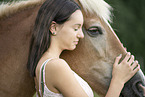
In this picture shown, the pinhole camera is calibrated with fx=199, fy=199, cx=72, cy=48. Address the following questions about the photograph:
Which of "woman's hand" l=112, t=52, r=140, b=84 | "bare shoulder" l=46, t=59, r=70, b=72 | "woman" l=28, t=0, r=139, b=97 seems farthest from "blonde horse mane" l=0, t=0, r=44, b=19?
"woman's hand" l=112, t=52, r=140, b=84

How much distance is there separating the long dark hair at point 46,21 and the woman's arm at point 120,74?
0.59m

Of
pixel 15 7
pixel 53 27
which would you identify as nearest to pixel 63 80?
pixel 53 27

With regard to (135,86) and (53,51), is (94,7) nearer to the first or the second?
(53,51)

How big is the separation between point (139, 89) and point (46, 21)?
39.1 inches

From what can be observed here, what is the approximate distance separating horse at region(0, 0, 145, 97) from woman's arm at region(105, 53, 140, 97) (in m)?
0.12

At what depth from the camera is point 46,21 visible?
1.52 metres

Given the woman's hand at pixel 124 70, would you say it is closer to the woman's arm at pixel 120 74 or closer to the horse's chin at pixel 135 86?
the woman's arm at pixel 120 74

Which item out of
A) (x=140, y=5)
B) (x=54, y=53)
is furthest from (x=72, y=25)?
(x=140, y=5)

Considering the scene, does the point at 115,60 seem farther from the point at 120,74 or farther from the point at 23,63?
the point at 23,63

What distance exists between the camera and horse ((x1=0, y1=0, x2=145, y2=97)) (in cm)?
178

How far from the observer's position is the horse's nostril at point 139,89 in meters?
1.72

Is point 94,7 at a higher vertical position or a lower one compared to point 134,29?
higher

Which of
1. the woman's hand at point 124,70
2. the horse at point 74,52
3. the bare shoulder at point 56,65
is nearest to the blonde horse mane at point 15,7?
the horse at point 74,52

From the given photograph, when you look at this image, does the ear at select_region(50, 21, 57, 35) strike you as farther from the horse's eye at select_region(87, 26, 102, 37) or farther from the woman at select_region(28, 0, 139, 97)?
the horse's eye at select_region(87, 26, 102, 37)
